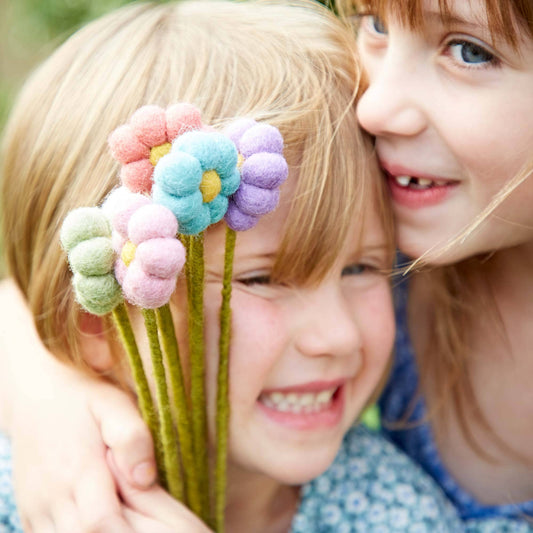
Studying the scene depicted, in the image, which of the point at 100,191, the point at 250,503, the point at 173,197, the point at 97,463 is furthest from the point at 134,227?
the point at 250,503

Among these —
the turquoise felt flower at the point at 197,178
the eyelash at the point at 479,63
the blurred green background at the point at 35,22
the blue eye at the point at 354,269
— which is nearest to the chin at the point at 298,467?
the blue eye at the point at 354,269

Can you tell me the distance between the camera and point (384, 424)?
2088 mm

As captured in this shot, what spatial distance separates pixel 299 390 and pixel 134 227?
0.62 m

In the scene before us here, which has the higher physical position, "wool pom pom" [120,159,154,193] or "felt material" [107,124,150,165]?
"felt material" [107,124,150,165]

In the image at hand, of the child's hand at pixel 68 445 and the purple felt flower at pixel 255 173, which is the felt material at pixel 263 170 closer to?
the purple felt flower at pixel 255 173

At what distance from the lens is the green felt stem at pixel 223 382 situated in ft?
3.96

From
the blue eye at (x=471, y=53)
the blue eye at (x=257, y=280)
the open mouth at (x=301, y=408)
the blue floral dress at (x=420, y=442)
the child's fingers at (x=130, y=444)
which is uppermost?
the blue eye at (x=471, y=53)

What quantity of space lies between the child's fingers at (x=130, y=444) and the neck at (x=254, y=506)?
343mm

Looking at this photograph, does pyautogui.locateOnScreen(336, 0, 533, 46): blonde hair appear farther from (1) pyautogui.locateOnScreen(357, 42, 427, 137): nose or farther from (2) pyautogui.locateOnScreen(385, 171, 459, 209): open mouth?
(2) pyautogui.locateOnScreen(385, 171, 459, 209): open mouth

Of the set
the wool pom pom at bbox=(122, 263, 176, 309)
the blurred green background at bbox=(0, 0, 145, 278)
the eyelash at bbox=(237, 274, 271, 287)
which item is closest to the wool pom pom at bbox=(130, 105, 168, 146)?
the wool pom pom at bbox=(122, 263, 176, 309)

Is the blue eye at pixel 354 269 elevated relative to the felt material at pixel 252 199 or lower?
lower

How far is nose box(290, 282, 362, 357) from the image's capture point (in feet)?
4.64

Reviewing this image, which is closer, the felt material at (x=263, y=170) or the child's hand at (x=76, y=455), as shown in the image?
the felt material at (x=263, y=170)

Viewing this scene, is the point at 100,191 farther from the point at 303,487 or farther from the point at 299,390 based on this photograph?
the point at 303,487
